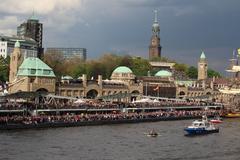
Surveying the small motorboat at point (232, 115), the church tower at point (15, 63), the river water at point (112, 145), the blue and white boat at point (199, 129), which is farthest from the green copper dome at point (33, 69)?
the blue and white boat at point (199, 129)

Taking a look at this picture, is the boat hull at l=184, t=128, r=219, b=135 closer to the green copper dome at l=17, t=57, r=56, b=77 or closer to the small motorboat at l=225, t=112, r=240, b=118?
the small motorboat at l=225, t=112, r=240, b=118

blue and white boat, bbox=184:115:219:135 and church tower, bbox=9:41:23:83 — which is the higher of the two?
church tower, bbox=9:41:23:83

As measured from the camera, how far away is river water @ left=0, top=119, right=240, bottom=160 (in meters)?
65.6

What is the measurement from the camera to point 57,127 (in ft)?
311

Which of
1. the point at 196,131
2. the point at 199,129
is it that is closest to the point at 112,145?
the point at 196,131

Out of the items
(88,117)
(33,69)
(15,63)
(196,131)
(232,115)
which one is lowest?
(196,131)

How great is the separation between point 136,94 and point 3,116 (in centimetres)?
7673

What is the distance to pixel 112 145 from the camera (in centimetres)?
7538

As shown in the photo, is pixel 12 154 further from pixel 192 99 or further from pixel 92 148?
pixel 192 99

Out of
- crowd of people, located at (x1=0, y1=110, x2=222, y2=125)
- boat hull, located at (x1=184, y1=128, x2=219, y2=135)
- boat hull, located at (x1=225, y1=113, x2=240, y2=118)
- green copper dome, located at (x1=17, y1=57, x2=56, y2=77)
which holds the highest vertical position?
green copper dome, located at (x1=17, y1=57, x2=56, y2=77)

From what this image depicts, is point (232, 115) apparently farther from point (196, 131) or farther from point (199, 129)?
point (196, 131)

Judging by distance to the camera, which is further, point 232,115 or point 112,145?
point 232,115

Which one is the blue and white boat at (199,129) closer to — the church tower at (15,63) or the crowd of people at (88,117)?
the crowd of people at (88,117)

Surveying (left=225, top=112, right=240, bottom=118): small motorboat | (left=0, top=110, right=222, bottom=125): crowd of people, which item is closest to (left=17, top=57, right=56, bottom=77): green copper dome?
(left=0, top=110, right=222, bottom=125): crowd of people
